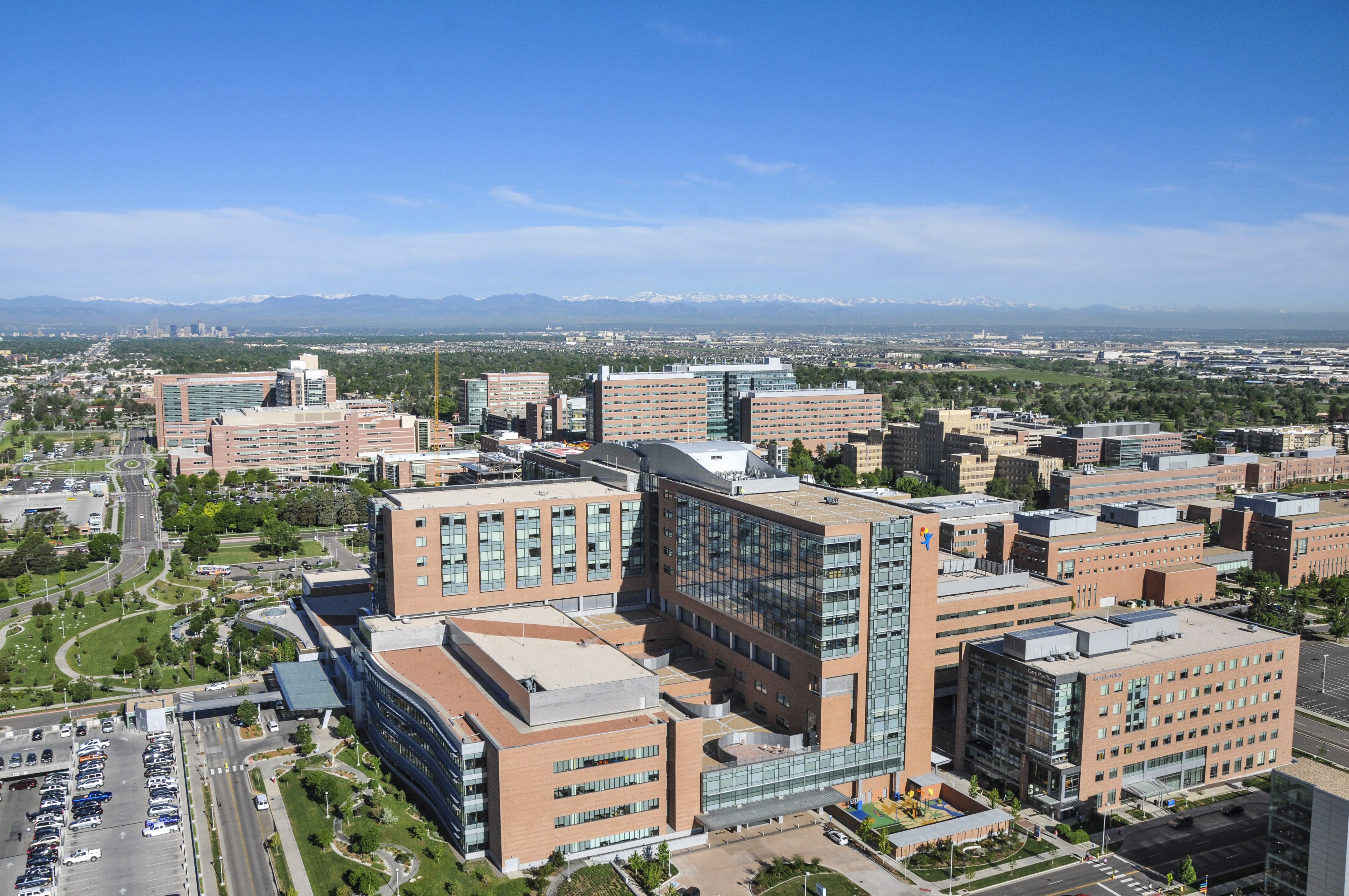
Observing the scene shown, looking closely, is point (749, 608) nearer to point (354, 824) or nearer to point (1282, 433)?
point (354, 824)

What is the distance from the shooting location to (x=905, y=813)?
141ft

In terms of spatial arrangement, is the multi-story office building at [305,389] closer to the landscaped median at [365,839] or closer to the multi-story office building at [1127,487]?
the multi-story office building at [1127,487]

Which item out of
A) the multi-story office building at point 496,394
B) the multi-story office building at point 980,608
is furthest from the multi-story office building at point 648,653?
the multi-story office building at point 496,394

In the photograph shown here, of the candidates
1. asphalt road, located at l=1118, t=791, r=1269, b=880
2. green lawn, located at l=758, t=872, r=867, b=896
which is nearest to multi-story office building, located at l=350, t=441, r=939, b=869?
green lawn, located at l=758, t=872, r=867, b=896

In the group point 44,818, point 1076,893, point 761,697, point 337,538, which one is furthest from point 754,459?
point 337,538

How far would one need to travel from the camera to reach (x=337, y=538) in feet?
329

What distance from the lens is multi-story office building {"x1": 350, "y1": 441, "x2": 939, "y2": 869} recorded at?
129 feet

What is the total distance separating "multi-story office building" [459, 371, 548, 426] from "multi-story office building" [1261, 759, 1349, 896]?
146002mm

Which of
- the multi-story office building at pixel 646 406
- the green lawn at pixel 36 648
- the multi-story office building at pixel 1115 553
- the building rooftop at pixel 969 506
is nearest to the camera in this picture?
the green lawn at pixel 36 648

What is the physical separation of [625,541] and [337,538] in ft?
170

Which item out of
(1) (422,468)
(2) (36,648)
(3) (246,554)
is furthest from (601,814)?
(1) (422,468)

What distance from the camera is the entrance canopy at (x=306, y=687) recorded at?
51969mm

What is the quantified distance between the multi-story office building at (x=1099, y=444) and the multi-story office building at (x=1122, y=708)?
67.7m

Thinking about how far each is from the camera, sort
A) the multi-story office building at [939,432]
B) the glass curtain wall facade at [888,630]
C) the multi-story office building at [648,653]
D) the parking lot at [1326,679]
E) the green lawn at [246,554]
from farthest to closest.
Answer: the multi-story office building at [939,432]
the green lawn at [246,554]
the parking lot at [1326,679]
the glass curtain wall facade at [888,630]
the multi-story office building at [648,653]
